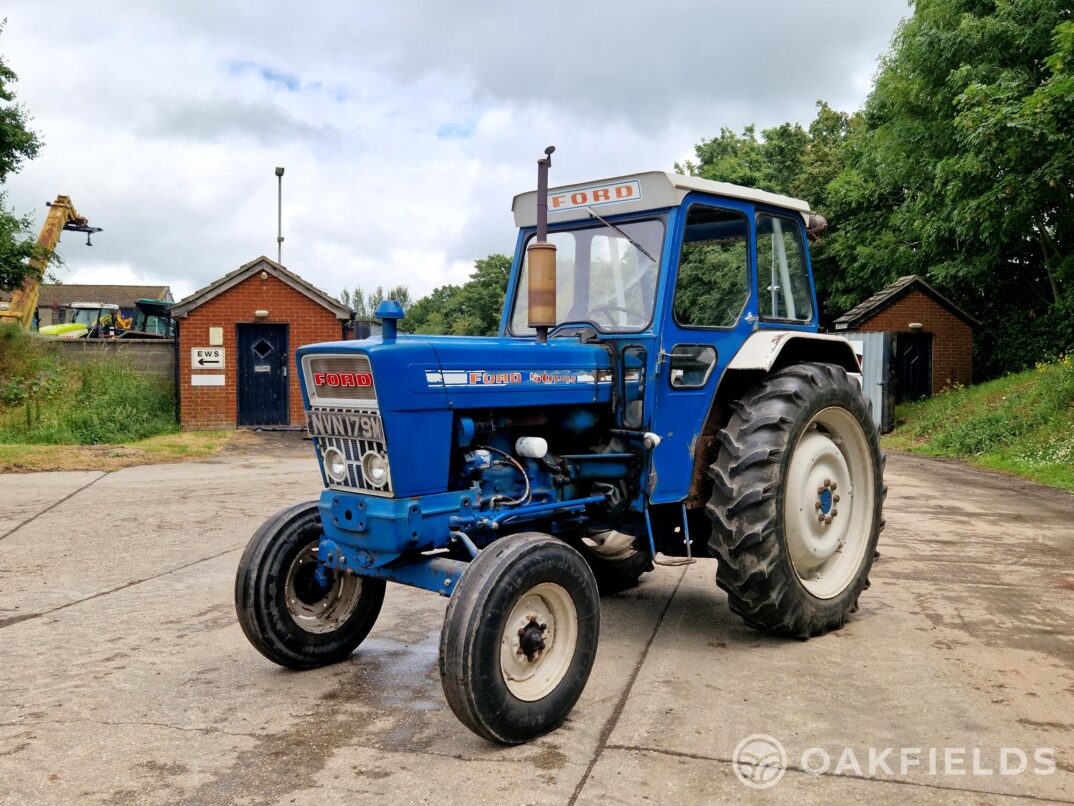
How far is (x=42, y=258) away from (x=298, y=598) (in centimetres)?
1680

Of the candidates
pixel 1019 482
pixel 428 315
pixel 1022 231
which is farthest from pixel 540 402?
pixel 428 315

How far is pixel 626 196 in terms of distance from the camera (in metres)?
4.90

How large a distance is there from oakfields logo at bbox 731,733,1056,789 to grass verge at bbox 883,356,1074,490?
889cm

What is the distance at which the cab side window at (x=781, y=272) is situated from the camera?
5301mm

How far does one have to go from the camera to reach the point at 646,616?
5.44m

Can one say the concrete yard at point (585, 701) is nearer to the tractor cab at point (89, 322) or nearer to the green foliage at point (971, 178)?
the green foliage at point (971, 178)

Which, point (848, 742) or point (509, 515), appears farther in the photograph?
point (509, 515)

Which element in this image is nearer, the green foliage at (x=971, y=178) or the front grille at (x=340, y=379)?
the front grille at (x=340, y=379)

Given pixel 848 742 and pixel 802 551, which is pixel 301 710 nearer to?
pixel 848 742

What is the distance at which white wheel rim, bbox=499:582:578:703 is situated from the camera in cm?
361

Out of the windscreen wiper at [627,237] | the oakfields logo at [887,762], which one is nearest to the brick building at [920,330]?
the windscreen wiper at [627,237]

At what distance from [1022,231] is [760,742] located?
56.0ft

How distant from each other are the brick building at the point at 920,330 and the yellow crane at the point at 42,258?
16.9 meters

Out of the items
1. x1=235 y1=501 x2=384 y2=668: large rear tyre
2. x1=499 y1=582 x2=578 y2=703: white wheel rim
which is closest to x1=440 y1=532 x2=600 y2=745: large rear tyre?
x1=499 y1=582 x2=578 y2=703: white wheel rim
